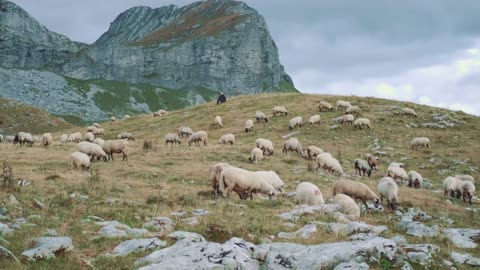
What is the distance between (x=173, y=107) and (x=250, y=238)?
605 ft

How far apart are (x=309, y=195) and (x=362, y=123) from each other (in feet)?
98.3

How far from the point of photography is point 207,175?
2495 centimetres

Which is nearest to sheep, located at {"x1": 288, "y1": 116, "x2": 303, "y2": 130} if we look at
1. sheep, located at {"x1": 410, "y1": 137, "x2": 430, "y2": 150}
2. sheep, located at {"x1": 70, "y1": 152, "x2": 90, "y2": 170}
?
sheep, located at {"x1": 410, "y1": 137, "x2": 430, "y2": 150}

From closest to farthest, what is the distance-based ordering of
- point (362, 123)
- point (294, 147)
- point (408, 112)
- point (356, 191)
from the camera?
1. point (356, 191)
2. point (294, 147)
3. point (362, 123)
4. point (408, 112)

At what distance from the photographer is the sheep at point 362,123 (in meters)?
45.3

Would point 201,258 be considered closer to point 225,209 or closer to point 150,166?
point 225,209

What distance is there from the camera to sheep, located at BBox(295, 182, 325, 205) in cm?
1720

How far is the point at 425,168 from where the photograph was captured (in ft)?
112

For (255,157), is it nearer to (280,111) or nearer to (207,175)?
(207,175)

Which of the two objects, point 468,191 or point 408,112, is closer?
point 468,191

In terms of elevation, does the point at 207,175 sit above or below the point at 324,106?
below

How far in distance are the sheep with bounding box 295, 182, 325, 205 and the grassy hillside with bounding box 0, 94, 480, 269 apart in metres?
0.62

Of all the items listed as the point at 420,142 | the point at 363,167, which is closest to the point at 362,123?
the point at 420,142

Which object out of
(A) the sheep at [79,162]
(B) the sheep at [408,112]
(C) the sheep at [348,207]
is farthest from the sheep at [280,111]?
(C) the sheep at [348,207]
